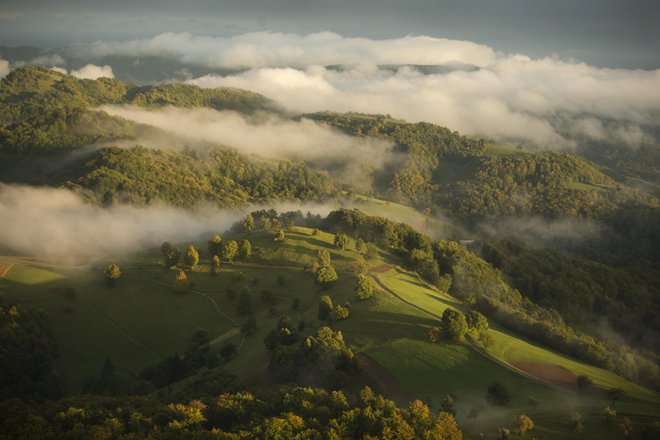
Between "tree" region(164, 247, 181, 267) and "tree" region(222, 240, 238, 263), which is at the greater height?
"tree" region(222, 240, 238, 263)

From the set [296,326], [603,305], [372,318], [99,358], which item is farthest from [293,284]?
[603,305]

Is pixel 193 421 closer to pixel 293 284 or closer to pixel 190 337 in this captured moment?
pixel 190 337

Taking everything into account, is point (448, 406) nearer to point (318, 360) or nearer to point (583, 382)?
point (318, 360)

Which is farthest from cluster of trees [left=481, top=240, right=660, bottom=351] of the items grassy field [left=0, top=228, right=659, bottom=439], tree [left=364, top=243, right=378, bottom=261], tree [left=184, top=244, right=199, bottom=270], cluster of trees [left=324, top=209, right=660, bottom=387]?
tree [left=184, top=244, right=199, bottom=270]

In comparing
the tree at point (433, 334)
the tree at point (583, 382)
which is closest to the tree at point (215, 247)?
the tree at point (433, 334)

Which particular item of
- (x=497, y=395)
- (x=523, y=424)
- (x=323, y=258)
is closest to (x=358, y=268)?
(x=323, y=258)

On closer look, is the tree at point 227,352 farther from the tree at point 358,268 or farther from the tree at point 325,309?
the tree at point 358,268

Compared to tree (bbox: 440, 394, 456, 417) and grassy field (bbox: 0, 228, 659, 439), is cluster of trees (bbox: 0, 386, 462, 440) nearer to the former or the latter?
tree (bbox: 440, 394, 456, 417)
